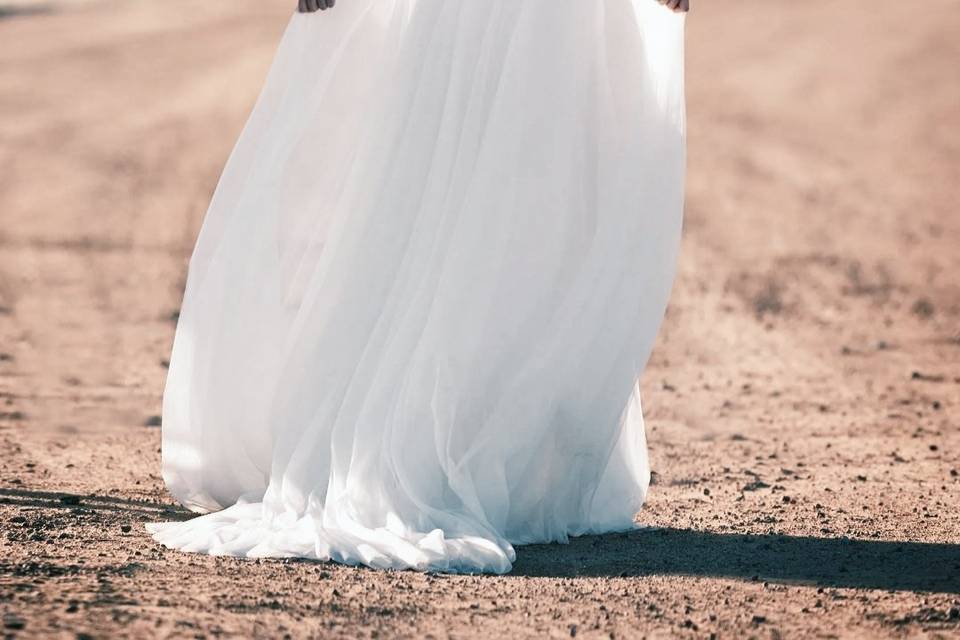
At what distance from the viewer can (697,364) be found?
923 centimetres

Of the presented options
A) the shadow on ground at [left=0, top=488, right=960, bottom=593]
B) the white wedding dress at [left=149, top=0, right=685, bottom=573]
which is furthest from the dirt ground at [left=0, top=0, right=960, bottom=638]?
the white wedding dress at [left=149, top=0, right=685, bottom=573]

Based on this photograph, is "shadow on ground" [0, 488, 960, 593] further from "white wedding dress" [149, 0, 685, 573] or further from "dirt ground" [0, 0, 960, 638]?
"white wedding dress" [149, 0, 685, 573]

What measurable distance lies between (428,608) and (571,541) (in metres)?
1.03

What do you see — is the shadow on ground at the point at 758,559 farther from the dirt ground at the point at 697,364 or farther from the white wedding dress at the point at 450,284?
the white wedding dress at the point at 450,284

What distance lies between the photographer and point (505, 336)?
179 inches

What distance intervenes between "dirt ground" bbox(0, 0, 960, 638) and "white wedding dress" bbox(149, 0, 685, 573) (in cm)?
29

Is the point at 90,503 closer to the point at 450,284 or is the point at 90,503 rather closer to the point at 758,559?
the point at 450,284

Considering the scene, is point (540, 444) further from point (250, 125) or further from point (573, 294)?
point (250, 125)

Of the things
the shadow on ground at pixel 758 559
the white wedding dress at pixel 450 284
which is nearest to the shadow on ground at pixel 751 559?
the shadow on ground at pixel 758 559

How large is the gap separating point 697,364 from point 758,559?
470 cm

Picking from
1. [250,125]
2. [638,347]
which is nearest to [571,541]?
[638,347]

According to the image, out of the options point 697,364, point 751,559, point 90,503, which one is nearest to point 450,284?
point 751,559

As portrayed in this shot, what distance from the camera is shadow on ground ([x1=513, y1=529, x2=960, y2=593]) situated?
432 cm

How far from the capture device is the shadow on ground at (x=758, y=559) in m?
4.32
